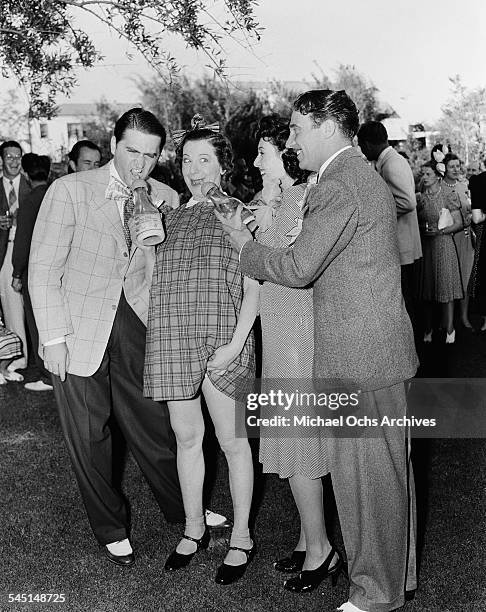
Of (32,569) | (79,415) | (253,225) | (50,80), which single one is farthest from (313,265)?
(50,80)

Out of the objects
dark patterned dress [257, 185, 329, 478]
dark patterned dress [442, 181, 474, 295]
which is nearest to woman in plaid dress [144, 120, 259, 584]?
dark patterned dress [257, 185, 329, 478]

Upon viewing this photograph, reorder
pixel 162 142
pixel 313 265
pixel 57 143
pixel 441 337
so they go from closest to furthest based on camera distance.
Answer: pixel 313 265, pixel 162 142, pixel 441 337, pixel 57 143

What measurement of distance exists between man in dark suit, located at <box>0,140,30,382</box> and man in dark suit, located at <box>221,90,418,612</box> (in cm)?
555

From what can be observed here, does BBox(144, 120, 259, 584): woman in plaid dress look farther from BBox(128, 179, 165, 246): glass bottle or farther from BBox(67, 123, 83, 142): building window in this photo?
BBox(67, 123, 83, 142): building window

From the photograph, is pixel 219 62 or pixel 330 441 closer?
pixel 330 441

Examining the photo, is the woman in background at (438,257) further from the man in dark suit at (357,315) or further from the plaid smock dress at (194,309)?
the man in dark suit at (357,315)

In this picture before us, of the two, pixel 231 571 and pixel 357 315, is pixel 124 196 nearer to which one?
pixel 357 315

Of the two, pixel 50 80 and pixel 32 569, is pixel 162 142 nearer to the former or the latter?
pixel 32 569

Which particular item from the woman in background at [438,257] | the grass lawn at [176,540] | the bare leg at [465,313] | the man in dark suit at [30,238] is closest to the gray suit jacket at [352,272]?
the grass lawn at [176,540]

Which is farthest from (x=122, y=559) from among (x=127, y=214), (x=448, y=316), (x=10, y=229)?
(x=448, y=316)

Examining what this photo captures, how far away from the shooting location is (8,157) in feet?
28.9

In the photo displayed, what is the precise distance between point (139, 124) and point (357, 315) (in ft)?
4.60

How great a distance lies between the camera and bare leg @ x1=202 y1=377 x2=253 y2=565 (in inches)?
156

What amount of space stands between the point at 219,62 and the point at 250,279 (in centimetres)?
322
